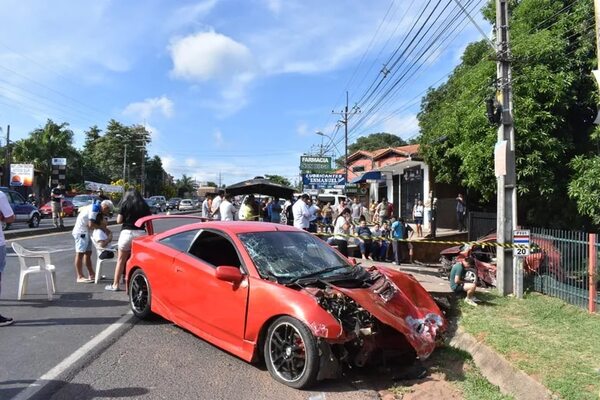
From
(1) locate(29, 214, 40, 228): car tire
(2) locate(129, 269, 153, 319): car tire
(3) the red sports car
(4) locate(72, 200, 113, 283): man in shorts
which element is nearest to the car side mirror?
(3) the red sports car

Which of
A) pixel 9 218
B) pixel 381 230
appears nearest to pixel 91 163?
pixel 381 230

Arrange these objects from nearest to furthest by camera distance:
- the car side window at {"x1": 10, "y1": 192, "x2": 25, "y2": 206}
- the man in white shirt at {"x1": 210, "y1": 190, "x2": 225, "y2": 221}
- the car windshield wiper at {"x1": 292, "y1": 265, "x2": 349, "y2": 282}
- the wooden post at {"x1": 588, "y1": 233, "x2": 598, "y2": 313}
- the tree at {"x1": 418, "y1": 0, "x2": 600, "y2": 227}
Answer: the car windshield wiper at {"x1": 292, "y1": 265, "x2": 349, "y2": 282}
the wooden post at {"x1": 588, "y1": 233, "x2": 598, "y2": 313}
the tree at {"x1": 418, "y1": 0, "x2": 600, "y2": 227}
the man in white shirt at {"x1": 210, "y1": 190, "x2": 225, "y2": 221}
the car side window at {"x1": 10, "y1": 192, "x2": 25, "y2": 206}

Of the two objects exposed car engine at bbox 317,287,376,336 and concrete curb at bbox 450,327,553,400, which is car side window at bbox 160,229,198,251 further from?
concrete curb at bbox 450,327,553,400

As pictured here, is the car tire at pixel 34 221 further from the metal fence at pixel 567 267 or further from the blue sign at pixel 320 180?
the metal fence at pixel 567 267

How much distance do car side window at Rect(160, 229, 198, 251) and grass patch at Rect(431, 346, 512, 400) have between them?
10.4 feet

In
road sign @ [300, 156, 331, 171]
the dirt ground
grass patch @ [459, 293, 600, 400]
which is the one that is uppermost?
road sign @ [300, 156, 331, 171]

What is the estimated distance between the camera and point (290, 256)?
566 cm

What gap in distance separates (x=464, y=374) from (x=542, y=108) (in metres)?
9.22

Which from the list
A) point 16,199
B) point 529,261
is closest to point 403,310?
point 529,261

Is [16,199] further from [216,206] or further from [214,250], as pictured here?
[214,250]

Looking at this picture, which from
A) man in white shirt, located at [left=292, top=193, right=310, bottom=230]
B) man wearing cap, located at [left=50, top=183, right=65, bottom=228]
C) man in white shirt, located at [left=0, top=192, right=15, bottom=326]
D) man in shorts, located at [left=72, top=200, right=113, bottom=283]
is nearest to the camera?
man in white shirt, located at [left=0, top=192, right=15, bottom=326]

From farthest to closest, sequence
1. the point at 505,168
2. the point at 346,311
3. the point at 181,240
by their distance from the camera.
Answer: the point at 505,168, the point at 181,240, the point at 346,311

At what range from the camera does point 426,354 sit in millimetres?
5000

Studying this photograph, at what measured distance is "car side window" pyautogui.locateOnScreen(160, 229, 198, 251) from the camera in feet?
20.6
